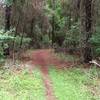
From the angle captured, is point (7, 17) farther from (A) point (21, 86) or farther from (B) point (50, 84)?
(A) point (21, 86)

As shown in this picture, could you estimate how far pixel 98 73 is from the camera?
17.0m

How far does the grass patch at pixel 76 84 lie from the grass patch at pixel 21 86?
2.78 feet

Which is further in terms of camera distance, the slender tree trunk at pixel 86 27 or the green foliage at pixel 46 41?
the green foliage at pixel 46 41

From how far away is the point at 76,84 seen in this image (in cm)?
1480

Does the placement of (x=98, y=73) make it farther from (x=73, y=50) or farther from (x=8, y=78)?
(x=73, y=50)

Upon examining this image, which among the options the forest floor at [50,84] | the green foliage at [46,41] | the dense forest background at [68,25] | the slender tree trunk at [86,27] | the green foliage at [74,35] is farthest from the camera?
the green foliage at [46,41]

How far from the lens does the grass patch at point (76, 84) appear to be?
1250cm

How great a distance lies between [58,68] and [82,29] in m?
3.83

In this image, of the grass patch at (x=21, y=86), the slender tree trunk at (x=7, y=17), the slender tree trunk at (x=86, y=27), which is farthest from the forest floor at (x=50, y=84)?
the slender tree trunk at (x=7, y=17)

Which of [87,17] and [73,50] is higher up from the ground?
[87,17]

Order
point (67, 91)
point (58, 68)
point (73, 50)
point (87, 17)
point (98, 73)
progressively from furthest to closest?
point (73, 50) → point (87, 17) → point (58, 68) → point (98, 73) → point (67, 91)

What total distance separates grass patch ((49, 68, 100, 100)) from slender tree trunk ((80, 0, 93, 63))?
111 inches

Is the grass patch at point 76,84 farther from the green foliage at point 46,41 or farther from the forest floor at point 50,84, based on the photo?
the green foliage at point 46,41

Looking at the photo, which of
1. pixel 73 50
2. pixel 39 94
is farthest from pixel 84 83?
pixel 73 50
